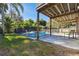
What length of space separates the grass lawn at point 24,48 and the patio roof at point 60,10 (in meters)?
0.58

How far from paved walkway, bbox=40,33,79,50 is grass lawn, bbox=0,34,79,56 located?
91mm

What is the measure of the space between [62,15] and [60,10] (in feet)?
0.36

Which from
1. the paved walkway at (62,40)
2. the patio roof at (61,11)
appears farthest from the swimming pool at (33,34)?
the patio roof at (61,11)

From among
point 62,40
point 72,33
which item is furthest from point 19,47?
point 72,33

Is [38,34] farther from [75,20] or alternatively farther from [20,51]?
[75,20]

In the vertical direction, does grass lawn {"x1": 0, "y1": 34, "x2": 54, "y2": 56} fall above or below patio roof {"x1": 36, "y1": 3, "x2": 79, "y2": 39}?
below

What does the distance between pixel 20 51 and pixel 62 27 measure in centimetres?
90

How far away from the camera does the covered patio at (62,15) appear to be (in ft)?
12.0

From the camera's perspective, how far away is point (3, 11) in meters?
3.63

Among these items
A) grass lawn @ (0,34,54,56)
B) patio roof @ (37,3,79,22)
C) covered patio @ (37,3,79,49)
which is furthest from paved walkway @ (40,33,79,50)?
patio roof @ (37,3,79,22)

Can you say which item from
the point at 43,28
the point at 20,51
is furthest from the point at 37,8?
the point at 20,51

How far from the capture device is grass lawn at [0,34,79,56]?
3606 millimetres

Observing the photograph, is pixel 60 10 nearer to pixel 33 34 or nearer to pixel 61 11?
pixel 61 11

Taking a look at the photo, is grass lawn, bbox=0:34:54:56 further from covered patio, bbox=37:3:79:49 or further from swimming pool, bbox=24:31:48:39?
covered patio, bbox=37:3:79:49
